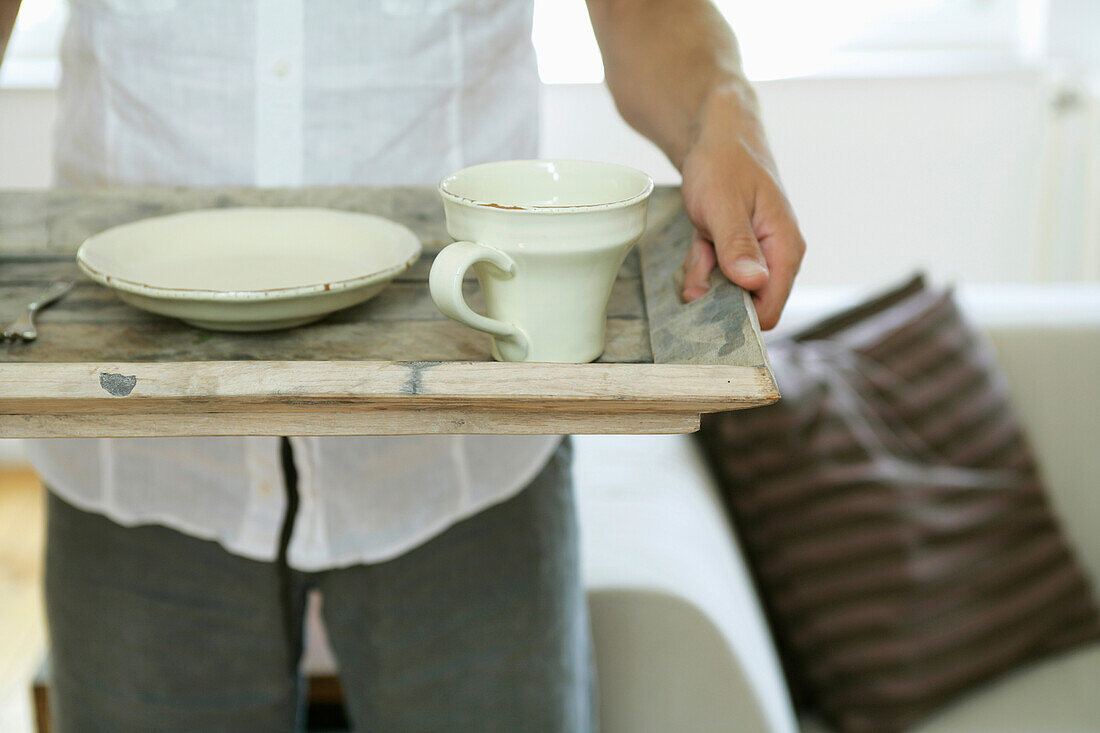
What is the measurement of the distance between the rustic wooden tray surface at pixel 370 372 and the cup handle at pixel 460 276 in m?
0.02

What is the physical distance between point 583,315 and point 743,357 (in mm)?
86

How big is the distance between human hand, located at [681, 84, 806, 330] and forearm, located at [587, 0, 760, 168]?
2 cm

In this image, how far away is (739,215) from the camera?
528 mm

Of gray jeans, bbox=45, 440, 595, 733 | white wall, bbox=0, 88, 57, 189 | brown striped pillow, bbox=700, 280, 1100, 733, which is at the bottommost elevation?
brown striped pillow, bbox=700, 280, 1100, 733

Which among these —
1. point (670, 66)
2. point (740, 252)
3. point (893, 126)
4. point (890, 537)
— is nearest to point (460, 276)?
point (740, 252)

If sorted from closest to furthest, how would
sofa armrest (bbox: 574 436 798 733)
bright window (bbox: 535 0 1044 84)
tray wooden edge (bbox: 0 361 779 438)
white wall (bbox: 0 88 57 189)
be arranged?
tray wooden edge (bbox: 0 361 779 438) → sofa armrest (bbox: 574 436 798 733) → white wall (bbox: 0 88 57 189) → bright window (bbox: 535 0 1044 84)

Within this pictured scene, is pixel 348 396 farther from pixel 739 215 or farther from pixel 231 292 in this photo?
pixel 739 215

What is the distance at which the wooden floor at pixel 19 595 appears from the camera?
159 cm

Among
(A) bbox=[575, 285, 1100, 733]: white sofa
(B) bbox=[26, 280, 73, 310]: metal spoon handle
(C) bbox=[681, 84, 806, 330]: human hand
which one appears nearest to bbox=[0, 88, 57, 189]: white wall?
(A) bbox=[575, 285, 1100, 733]: white sofa

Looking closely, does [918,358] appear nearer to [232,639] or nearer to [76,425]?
[232,639]

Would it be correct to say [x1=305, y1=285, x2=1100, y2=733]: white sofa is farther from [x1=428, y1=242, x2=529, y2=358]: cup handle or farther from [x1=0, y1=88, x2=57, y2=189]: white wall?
[x1=0, y1=88, x2=57, y2=189]: white wall

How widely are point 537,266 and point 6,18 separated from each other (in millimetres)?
407

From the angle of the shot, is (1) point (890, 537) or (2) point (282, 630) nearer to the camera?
(2) point (282, 630)

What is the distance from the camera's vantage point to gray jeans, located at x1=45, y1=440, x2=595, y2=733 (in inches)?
26.5
